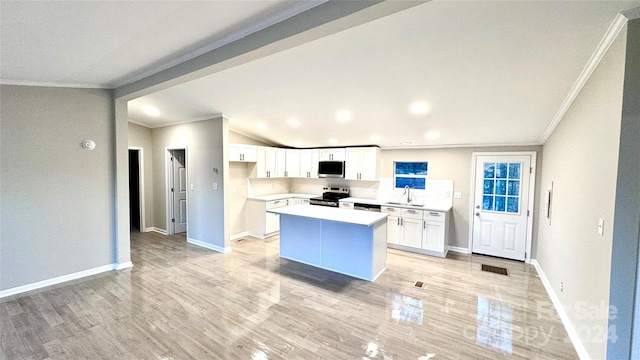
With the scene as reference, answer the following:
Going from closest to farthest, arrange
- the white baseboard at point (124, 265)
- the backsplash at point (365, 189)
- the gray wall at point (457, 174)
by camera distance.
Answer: the white baseboard at point (124, 265) → the gray wall at point (457, 174) → the backsplash at point (365, 189)

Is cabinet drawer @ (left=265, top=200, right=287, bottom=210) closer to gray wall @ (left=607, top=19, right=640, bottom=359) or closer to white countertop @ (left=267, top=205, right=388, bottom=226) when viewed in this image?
white countertop @ (left=267, top=205, right=388, bottom=226)

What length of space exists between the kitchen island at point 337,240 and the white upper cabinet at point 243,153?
5.96ft

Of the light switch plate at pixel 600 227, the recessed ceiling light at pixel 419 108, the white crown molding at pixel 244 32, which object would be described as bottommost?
the light switch plate at pixel 600 227

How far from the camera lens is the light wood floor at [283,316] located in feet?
7.25

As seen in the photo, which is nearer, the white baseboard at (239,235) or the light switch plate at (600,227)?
the light switch plate at (600,227)

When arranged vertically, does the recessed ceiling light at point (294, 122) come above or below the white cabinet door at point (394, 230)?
above

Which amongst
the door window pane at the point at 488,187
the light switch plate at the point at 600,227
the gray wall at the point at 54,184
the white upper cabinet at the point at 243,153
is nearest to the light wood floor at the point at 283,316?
the gray wall at the point at 54,184

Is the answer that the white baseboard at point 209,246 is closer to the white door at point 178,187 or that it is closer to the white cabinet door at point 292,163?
the white door at point 178,187

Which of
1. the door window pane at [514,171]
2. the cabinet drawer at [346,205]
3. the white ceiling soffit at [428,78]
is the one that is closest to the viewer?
the white ceiling soffit at [428,78]

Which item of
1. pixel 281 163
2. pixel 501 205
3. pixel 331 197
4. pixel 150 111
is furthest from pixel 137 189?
pixel 501 205

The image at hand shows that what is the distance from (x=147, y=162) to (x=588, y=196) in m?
7.32

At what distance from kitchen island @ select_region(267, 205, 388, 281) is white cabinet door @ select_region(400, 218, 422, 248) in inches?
43.4

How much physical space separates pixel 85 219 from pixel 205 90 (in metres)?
2.44

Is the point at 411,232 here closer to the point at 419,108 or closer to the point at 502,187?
the point at 502,187
